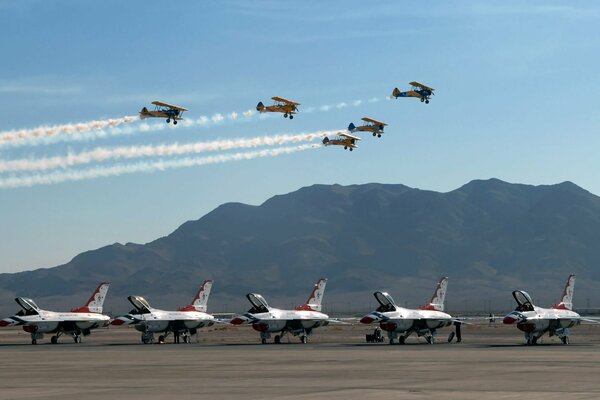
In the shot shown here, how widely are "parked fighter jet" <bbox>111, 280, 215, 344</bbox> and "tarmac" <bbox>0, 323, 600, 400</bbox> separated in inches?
827

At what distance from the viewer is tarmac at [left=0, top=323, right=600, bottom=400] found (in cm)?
3584

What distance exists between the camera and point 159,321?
88250mm

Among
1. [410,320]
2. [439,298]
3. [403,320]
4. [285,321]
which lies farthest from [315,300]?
[403,320]

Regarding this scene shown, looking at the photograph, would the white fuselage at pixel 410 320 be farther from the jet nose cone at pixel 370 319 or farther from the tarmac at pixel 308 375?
the tarmac at pixel 308 375

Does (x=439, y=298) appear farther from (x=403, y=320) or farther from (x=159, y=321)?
(x=159, y=321)

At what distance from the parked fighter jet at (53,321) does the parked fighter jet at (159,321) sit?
17.2 ft

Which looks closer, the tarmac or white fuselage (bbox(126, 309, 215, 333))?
the tarmac

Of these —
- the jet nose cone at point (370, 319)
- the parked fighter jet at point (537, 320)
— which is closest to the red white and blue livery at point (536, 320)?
the parked fighter jet at point (537, 320)

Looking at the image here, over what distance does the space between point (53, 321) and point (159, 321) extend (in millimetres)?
9354

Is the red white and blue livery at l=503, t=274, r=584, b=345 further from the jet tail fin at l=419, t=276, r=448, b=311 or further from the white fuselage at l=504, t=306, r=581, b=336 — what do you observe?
the jet tail fin at l=419, t=276, r=448, b=311

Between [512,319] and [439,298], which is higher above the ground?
[439,298]

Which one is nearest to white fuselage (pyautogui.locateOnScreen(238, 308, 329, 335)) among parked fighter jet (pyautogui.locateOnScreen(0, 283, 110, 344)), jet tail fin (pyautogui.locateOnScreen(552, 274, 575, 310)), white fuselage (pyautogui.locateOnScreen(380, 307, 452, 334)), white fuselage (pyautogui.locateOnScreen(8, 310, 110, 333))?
white fuselage (pyautogui.locateOnScreen(380, 307, 452, 334))

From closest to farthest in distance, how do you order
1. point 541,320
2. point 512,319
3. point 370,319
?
point 512,319
point 541,320
point 370,319

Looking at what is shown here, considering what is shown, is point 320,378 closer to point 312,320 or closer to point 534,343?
point 534,343
